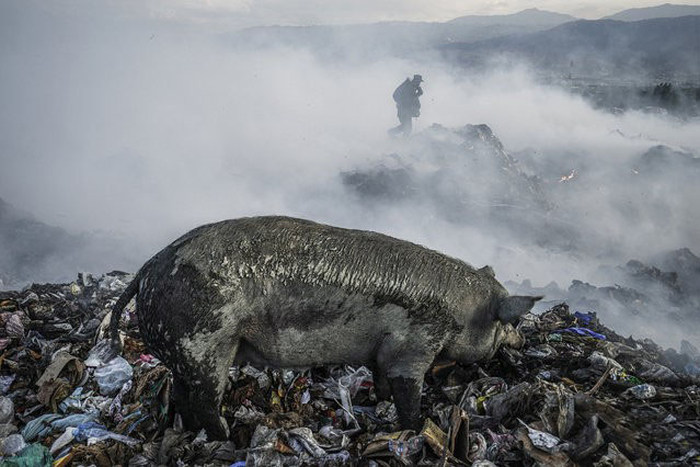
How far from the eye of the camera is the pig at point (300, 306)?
332cm

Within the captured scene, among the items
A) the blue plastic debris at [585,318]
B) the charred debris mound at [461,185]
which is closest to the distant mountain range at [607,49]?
the charred debris mound at [461,185]

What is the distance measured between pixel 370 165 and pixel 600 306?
16.5 metres

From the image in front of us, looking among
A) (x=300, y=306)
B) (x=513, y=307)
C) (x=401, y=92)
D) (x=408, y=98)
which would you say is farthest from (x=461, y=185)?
(x=300, y=306)

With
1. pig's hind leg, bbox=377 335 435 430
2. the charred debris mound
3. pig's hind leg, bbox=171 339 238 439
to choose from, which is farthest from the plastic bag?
the charred debris mound

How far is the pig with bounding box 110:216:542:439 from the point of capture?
332cm

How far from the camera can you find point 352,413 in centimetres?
401

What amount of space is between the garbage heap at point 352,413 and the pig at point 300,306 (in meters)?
0.36

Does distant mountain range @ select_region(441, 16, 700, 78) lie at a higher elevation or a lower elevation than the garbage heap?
higher

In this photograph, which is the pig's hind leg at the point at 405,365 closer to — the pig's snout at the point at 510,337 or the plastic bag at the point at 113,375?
the pig's snout at the point at 510,337

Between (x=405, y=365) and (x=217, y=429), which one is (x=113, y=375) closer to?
(x=217, y=429)

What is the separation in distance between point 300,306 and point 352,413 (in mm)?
1265

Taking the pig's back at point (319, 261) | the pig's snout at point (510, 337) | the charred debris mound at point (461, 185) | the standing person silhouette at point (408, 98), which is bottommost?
the charred debris mound at point (461, 185)

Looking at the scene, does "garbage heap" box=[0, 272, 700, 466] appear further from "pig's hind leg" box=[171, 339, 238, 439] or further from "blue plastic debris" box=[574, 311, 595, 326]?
"blue plastic debris" box=[574, 311, 595, 326]

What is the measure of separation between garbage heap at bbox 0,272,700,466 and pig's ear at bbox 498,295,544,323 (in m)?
0.62
